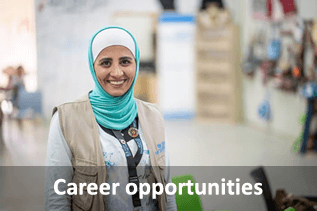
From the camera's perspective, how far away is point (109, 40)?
1351 mm

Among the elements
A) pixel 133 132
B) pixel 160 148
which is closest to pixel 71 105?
pixel 133 132

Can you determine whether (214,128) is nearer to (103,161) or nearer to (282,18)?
(282,18)

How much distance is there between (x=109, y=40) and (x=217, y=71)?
20.7 ft

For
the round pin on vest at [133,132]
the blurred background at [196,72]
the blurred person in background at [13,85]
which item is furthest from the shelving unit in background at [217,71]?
the round pin on vest at [133,132]

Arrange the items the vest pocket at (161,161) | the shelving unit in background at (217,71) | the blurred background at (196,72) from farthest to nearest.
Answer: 1. the shelving unit in background at (217,71)
2. the blurred background at (196,72)
3. the vest pocket at (161,161)

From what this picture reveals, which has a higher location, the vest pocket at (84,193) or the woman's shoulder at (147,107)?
the woman's shoulder at (147,107)

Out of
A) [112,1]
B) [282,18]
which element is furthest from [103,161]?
[112,1]

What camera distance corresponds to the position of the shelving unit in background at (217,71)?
739 centimetres

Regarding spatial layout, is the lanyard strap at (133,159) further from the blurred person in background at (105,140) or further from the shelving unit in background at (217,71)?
the shelving unit in background at (217,71)

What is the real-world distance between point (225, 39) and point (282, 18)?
1.59m

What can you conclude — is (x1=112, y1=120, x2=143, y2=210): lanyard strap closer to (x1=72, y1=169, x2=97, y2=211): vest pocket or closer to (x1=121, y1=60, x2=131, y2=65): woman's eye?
(x1=72, y1=169, x2=97, y2=211): vest pocket

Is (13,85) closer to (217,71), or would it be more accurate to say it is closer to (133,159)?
(133,159)

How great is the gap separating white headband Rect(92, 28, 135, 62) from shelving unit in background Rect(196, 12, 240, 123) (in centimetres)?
622

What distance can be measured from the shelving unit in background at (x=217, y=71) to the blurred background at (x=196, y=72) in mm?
20
